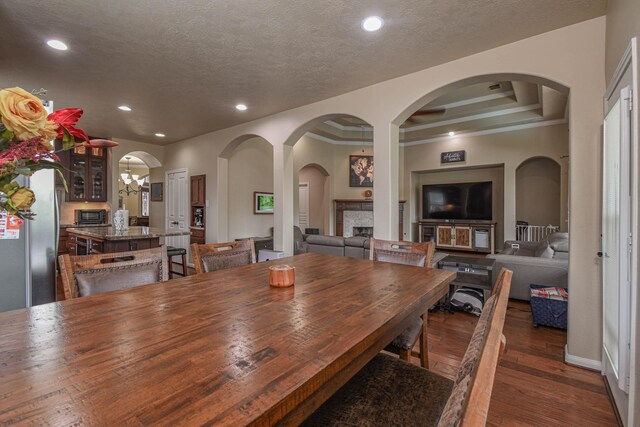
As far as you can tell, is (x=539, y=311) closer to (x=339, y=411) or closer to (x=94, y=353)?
(x=339, y=411)

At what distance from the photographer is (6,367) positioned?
0.69 meters

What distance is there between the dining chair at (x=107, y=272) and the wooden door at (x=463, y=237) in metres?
7.56

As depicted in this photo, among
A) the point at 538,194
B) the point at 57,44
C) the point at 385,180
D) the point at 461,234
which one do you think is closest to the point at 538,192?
the point at 538,194

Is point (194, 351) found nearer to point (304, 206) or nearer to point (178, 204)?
point (178, 204)

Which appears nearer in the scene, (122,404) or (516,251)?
(122,404)

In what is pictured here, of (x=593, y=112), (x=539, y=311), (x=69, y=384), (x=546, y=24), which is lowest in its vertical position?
(x=539, y=311)

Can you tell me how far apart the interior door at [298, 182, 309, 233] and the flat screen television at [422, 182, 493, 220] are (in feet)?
10.8

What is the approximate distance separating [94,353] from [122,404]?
0.93 ft

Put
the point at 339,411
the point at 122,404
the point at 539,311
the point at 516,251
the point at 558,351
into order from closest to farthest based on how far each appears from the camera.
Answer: the point at 122,404, the point at 339,411, the point at 558,351, the point at 539,311, the point at 516,251

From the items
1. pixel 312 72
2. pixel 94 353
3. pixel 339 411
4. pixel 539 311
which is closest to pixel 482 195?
pixel 539 311

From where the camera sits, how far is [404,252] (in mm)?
2084

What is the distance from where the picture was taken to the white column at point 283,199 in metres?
4.54

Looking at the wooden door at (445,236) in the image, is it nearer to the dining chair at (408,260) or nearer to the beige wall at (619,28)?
the beige wall at (619,28)

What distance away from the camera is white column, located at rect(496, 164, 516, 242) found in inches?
264
